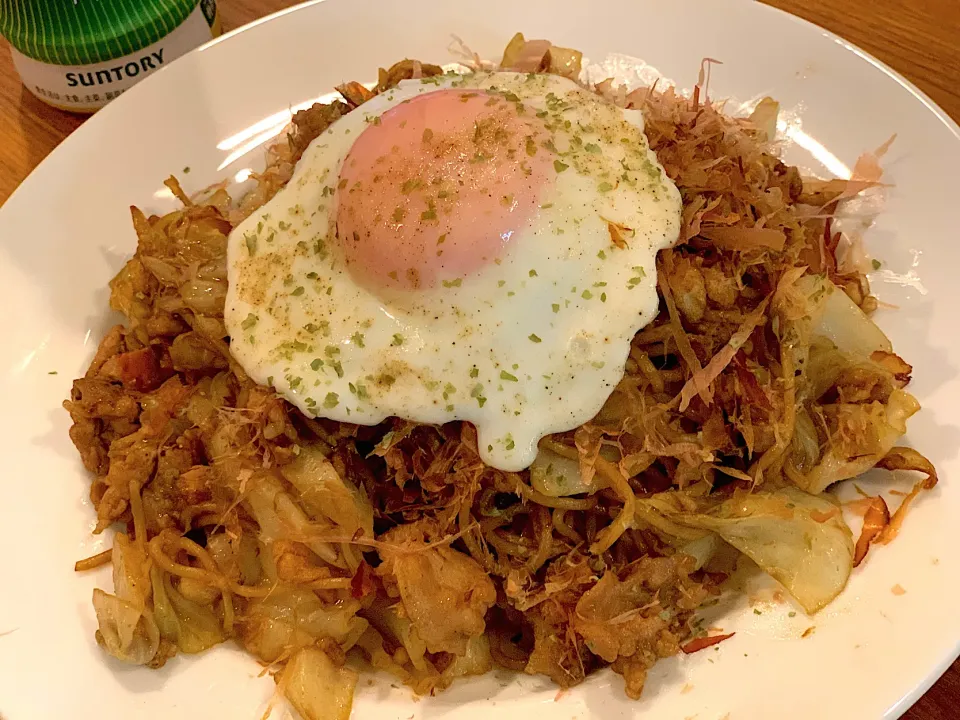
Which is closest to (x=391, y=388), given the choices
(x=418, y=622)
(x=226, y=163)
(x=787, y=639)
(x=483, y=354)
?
(x=483, y=354)

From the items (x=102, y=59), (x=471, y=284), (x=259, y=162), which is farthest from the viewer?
(x=102, y=59)

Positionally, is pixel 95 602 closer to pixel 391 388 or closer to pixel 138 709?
pixel 138 709

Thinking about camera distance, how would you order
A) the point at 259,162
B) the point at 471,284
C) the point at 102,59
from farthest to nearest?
1. the point at 102,59
2. the point at 259,162
3. the point at 471,284

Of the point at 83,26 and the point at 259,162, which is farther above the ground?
the point at 83,26

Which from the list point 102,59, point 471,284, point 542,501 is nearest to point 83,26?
point 102,59

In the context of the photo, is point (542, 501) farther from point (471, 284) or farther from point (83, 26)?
point (83, 26)

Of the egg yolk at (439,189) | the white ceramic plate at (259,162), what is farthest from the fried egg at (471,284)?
the white ceramic plate at (259,162)

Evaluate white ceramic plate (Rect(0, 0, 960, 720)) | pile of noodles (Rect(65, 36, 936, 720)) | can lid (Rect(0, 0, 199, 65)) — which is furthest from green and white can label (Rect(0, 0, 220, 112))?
pile of noodles (Rect(65, 36, 936, 720))
